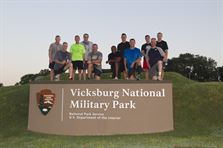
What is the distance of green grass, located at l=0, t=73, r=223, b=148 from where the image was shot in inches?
452

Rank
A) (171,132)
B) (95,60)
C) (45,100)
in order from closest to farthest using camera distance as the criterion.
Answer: (171,132) < (45,100) < (95,60)

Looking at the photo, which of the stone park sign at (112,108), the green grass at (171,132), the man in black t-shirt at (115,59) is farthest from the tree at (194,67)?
the stone park sign at (112,108)

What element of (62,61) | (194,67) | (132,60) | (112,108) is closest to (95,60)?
(62,61)

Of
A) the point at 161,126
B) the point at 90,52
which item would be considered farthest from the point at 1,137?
the point at 161,126

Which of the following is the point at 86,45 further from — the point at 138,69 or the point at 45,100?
the point at 45,100

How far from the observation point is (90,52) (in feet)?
50.9

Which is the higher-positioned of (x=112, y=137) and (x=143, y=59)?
(x=143, y=59)

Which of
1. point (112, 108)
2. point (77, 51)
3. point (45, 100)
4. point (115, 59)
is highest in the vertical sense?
point (77, 51)

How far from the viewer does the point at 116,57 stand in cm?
1552

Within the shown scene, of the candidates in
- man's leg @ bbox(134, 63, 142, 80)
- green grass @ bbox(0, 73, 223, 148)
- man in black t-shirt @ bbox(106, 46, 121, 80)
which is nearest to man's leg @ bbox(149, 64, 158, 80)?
man's leg @ bbox(134, 63, 142, 80)

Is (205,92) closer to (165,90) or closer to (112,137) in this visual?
(165,90)

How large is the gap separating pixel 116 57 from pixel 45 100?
11.2 feet

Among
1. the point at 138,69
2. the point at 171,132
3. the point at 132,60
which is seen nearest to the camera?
the point at 171,132

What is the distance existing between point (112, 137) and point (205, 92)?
6037 millimetres
